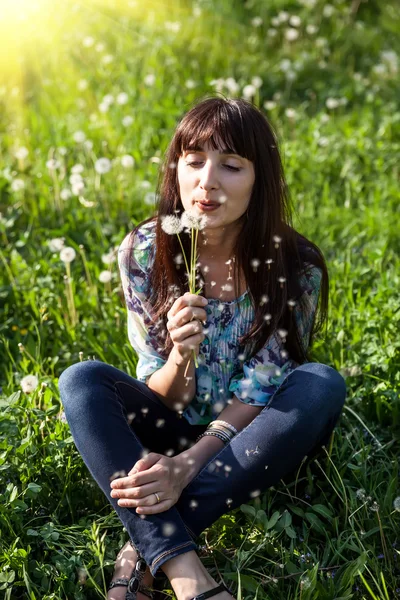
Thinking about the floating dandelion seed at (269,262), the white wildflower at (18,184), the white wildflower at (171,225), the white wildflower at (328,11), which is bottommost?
the white wildflower at (18,184)

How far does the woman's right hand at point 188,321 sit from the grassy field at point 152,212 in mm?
410

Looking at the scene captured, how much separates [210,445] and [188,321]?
32 cm

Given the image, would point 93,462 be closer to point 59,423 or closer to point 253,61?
point 59,423

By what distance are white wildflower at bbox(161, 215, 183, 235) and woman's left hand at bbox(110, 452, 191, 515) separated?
57 cm

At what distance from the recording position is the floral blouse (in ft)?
7.21

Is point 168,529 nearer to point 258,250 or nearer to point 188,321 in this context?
point 188,321

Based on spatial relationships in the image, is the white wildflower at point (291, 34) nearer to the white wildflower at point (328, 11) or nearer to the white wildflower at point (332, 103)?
the white wildflower at point (328, 11)

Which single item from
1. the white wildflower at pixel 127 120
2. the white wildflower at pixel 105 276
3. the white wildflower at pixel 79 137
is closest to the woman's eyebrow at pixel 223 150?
the white wildflower at pixel 105 276

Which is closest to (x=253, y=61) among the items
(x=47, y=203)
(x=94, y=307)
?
(x=47, y=203)

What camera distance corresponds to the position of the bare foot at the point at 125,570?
189 cm

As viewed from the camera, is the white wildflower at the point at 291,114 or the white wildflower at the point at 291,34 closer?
the white wildflower at the point at 291,114

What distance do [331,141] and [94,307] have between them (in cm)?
167

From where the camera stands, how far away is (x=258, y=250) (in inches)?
→ 87.1

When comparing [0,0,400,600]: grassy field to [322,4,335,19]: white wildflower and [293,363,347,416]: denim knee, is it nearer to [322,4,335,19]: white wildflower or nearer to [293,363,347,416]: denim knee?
[322,4,335,19]: white wildflower
